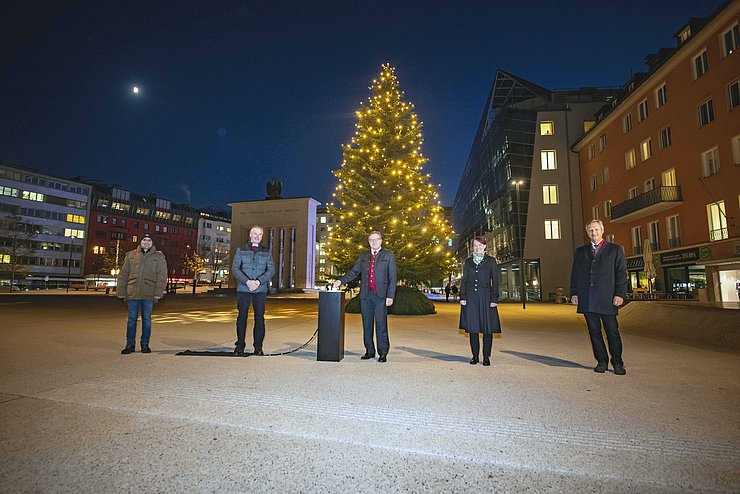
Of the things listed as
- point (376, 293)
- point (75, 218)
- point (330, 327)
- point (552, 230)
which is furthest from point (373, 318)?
point (75, 218)

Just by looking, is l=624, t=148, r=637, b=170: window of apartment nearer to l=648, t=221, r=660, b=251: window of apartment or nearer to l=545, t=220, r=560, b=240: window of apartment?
l=648, t=221, r=660, b=251: window of apartment

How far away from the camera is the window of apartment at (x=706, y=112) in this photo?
2058 centimetres

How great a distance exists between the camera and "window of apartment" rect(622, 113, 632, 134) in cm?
2798

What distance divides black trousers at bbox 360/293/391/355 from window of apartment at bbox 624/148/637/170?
2908 centimetres

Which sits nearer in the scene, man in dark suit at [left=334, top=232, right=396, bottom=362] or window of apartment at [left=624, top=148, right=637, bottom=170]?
man in dark suit at [left=334, top=232, right=396, bottom=362]

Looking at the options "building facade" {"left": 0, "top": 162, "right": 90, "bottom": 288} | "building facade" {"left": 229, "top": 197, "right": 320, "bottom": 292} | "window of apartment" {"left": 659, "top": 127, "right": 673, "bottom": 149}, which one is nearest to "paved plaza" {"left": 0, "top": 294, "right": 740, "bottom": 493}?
"window of apartment" {"left": 659, "top": 127, "right": 673, "bottom": 149}

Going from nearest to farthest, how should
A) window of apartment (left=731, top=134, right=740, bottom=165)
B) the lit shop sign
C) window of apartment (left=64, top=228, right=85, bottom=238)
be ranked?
window of apartment (left=731, top=134, right=740, bottom=165) → the lit shop sign → window of apartment (left=64, top=228, right=85, bottom=238)

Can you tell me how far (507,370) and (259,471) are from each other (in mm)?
3873

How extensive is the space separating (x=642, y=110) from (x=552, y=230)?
461 inches

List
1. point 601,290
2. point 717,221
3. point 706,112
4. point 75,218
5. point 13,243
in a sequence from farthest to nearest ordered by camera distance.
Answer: point 75,218
point 13,243
point 706,112
point 717,221
point 601,290

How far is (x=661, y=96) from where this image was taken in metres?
24.7

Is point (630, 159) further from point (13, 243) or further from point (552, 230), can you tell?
point (13, 243)

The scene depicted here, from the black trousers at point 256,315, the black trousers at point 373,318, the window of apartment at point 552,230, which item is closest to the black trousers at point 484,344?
the black trousers at point 373,318

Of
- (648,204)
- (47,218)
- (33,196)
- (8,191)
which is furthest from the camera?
(47,218)
